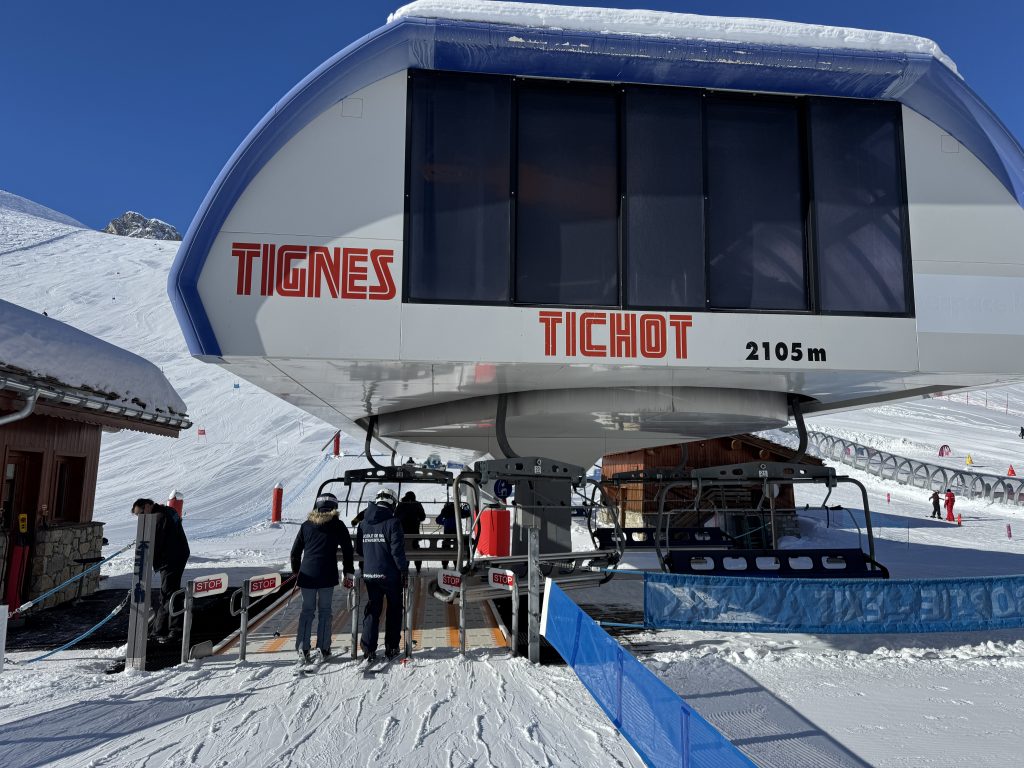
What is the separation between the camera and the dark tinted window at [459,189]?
7555 mm

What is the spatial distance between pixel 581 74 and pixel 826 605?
628cm

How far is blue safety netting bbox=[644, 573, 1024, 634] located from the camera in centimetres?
688

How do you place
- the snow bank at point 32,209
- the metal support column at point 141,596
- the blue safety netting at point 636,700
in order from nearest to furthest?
the blue safety netting at point 636,700 < the metal support column at point 141,596 < the snow bank at point 32,209

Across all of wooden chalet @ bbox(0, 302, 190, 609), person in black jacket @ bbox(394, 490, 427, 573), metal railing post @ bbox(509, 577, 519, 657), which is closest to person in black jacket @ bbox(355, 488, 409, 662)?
metal railing post @ bbox(509, 577, 519, 657)

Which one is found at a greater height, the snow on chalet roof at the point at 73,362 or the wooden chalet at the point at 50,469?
the snow on chalet roof at the point at 73,362

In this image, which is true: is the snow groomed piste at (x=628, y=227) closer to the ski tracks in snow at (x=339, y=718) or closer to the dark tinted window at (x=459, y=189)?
the dark tinted window at (x=459, y=189)

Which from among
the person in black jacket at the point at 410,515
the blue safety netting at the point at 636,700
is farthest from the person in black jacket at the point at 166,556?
the blue safety netting at the point at 636,700

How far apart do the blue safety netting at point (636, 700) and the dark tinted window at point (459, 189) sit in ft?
11.4

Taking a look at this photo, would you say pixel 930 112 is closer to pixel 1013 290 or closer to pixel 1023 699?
pixel 1013 290

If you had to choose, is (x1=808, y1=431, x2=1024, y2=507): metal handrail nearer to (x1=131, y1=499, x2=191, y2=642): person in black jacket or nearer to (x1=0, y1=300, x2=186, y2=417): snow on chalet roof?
(x1=0, y1=300, x2=186, y2=417): snow on chalet roof

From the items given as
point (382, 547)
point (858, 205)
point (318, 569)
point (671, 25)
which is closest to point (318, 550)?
point (318, 569)

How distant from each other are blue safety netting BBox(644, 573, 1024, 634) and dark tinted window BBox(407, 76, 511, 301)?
11.9 feet

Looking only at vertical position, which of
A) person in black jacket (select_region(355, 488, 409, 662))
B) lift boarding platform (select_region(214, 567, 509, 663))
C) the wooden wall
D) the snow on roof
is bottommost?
lift boarding platform (select_region(214, 567, 509, 663))

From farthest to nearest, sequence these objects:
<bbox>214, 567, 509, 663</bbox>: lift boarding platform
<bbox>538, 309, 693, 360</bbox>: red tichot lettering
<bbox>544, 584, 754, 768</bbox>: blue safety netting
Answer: <bbox>538, 309, 693, 360</bbox>: red tichot lettering
<bbox>214, 567, 509, 663</bbox>: lift boarding platform
<bbox>544, 584, 754, 768</bbox>: blue safety netting
